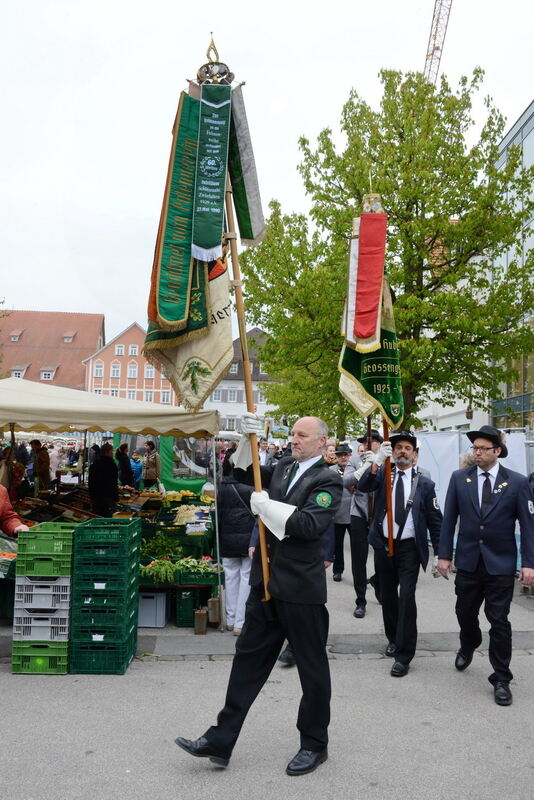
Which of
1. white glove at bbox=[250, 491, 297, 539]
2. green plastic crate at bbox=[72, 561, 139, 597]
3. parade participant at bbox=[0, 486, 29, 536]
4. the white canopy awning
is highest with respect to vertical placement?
the white canopy awning

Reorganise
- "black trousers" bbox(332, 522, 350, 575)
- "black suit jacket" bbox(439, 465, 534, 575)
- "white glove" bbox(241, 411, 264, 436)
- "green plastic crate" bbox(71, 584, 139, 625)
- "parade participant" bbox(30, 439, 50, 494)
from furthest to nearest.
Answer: "parade participant" bbox(30, 439, 50, 494)
"black trousers" bbox(332, 522, 350, 575)
"green plastic crate" bbox(71, 584, 139, 625)
"black suit jacket" bbox(439, 465, 534, 575)
"white glove" bbox(241, 411, 264, 436)

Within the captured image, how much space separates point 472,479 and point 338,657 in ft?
7.12

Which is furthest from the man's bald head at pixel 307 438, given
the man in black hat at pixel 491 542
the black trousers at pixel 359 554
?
the black trousers at pixel 359 554

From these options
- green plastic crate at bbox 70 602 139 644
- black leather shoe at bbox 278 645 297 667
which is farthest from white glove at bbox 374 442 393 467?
green plastic crate at bbox 70 602 139 644

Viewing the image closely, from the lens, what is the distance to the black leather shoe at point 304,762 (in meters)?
4.20

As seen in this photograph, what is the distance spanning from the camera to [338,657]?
690cm

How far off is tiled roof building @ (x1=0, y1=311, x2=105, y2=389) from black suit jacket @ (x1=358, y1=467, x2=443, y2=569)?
3097 inches

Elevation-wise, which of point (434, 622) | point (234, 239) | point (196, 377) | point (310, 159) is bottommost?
point (434, 622)

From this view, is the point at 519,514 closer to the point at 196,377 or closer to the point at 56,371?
the point at 196,377

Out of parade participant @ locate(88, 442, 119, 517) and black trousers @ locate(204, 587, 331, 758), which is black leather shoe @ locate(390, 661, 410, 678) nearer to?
black trousers @ locate(204, 587, 331, 758)

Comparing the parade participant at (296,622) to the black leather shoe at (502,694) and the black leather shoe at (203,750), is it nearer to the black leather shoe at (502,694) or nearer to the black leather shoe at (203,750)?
the black leather shoe at (203,750)

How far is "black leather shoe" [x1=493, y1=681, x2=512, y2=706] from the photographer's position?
217 inches

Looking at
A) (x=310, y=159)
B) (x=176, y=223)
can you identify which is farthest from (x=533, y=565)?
(x=310, y=159)

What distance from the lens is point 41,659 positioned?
624 centimetres
